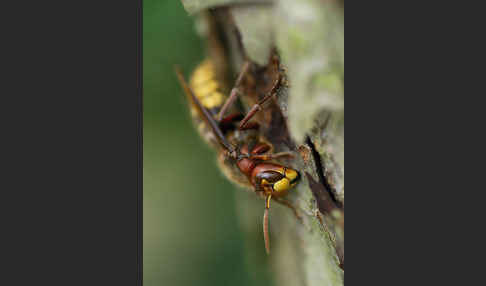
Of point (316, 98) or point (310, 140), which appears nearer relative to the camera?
point (316, 98)

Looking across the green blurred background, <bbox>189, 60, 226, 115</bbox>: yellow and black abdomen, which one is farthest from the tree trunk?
the green blurred background

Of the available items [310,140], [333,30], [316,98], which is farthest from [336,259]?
[333,30]

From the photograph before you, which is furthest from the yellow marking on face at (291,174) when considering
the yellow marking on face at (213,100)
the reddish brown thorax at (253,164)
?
the yellow marking on face at (213,100)

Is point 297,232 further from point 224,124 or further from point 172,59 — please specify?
point 172,59

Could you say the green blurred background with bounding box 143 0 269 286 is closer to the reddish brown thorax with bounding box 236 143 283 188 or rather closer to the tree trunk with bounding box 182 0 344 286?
the tree trunk with bounding box 182 0 344 286

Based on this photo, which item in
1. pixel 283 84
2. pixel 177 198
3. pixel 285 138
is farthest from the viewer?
pixel 177 198

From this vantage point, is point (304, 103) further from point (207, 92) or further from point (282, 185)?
point (207, 92)

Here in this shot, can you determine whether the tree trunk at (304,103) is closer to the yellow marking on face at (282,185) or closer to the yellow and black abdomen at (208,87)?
the yellow marking on face at (282,185)
